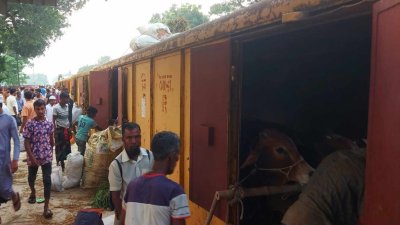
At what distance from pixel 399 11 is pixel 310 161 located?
9.14ft

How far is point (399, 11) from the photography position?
1.67 m

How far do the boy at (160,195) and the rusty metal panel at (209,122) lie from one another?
3.50 feet

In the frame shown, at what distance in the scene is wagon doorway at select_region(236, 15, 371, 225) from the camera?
13.6 ft

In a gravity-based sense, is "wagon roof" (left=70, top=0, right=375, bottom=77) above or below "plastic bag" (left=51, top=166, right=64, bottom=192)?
above

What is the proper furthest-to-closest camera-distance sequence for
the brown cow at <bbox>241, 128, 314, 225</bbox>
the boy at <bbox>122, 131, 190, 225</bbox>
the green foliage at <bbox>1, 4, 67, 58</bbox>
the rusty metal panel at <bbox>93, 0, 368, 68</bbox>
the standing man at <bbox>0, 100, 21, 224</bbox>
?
the green foliage at <bbox>1, 4, 67, 58</bbox>
the standing man at <bbox>0, 100, 21, 224</bbox>
the brown cow at <bbox>241, 128, 314, 225</bbox>
the boy at <bbox>122, 131, 190, 225</bbox>
the rusty metal panel at <bbox>93, 0, 368, 68</bbox>

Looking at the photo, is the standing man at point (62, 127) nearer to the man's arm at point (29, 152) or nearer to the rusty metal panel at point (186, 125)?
the man's arm at point (29, 152)

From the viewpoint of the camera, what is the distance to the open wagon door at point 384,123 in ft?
5.51

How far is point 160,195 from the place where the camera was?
94.3 inches

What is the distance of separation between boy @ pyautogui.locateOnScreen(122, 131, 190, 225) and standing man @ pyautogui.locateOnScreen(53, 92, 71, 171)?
6.64 m

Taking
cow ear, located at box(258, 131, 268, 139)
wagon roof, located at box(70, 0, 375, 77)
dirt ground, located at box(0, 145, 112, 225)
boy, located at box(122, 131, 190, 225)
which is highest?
wagon roof, located at box(70, 0, 375, 77)

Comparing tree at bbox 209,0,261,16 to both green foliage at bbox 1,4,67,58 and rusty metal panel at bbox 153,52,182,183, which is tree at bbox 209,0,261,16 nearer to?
green foliage at bbox 1,4,67,58

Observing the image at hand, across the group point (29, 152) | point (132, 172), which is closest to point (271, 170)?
point (132, 172)

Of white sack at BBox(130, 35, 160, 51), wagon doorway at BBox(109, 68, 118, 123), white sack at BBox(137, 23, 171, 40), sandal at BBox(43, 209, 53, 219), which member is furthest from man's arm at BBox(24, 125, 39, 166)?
wagon doorway at BBox(109, 68, 118, 123)

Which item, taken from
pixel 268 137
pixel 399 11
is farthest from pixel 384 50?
pixel 268 137
